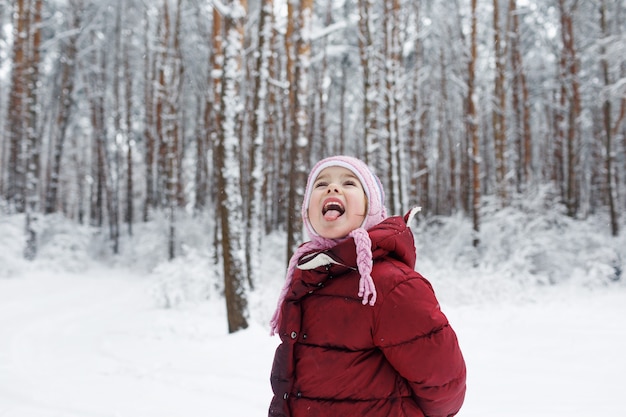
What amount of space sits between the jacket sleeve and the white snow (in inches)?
109

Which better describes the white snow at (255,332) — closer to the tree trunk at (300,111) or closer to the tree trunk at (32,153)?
the tree trunk at (32,153)

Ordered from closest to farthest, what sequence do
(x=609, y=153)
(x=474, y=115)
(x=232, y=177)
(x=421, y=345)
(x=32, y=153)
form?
(x=421, y=345) → (x=232, y=177) → (x=474, y=115) → (x=609, y=153) → (x=32, y=153)

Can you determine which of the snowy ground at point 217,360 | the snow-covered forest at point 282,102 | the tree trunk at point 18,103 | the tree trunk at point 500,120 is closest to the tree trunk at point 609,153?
the snow-covered forest at point 282,102

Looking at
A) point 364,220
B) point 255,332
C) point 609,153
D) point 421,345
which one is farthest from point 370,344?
point 609,153

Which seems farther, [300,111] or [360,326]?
[300,111]

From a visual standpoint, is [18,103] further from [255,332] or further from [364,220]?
[364,220]

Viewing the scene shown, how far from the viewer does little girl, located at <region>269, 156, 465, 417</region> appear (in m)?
1.52

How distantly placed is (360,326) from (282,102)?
15.2 m

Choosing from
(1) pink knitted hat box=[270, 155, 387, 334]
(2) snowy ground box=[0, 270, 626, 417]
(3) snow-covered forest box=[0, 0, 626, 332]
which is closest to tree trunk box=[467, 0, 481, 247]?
(3) snow-covered forest box=[0, 0, 626, 332]

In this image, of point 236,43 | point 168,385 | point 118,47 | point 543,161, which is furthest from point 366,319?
point 543,161

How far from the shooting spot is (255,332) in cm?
692

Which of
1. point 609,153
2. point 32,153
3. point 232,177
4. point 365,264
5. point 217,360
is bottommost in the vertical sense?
point 217,360

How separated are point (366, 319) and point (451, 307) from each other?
8.28m

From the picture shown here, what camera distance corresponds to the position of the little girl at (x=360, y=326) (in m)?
1.52
